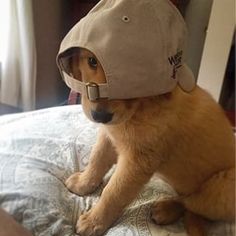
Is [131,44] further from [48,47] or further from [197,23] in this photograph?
[48,47]

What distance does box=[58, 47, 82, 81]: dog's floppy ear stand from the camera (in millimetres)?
803

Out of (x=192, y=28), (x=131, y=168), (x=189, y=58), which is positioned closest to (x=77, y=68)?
(x=131, y=168)

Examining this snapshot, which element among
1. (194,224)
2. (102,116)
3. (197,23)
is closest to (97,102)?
(102,116)

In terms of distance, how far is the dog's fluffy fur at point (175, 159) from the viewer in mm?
883

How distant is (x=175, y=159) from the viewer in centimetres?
95

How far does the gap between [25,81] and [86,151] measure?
0.68 meters

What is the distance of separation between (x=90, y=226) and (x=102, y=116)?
292 mm

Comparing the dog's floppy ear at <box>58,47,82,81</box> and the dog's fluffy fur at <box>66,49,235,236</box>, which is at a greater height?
the dog's floppy ear at <box>58,47,82,81</box>

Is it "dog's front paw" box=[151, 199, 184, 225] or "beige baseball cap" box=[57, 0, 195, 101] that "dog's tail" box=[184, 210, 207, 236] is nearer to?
"dog's front paw" box=[151, 199, 184, 225]

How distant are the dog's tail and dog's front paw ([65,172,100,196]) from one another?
0.25m

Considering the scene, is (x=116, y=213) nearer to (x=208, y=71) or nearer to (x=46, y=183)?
(x=46, y=183)

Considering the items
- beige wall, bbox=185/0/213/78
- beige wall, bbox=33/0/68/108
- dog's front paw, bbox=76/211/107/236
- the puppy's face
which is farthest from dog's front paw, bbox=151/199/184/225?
beige wall, bbox=33/0/68/108

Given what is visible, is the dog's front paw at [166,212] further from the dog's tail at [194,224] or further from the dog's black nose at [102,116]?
the dog's black nose at [102,116]

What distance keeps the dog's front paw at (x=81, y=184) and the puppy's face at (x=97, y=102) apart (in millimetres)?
273
